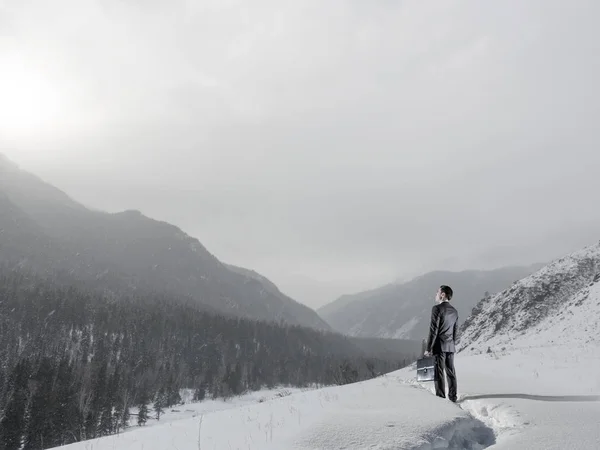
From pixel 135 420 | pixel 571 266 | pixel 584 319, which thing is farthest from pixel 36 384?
pixel 571 266

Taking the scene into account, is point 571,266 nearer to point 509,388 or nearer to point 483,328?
point 483,328

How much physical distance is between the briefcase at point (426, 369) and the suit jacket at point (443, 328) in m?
0.84

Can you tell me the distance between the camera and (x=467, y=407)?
361 inches

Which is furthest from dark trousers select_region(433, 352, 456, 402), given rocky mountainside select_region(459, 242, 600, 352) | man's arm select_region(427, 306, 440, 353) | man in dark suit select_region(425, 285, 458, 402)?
rocky mountainside select_region(459, 242, 600, 352)

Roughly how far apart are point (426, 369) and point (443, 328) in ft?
5.44

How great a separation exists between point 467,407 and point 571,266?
72.2m

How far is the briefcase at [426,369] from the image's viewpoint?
432 inches

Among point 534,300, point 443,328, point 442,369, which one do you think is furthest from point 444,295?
point 534,300

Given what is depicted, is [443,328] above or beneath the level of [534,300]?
beneath

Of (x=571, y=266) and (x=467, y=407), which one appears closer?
(x=467, y=407)

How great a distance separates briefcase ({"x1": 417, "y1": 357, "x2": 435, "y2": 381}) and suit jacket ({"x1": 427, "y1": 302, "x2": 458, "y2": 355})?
0.84 metres

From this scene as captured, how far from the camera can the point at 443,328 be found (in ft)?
33.6

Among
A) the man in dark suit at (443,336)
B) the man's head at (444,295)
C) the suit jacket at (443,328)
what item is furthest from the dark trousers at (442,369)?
the man's head at (444,295)

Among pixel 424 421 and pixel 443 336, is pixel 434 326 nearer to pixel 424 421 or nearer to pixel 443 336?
pixel 443 336
